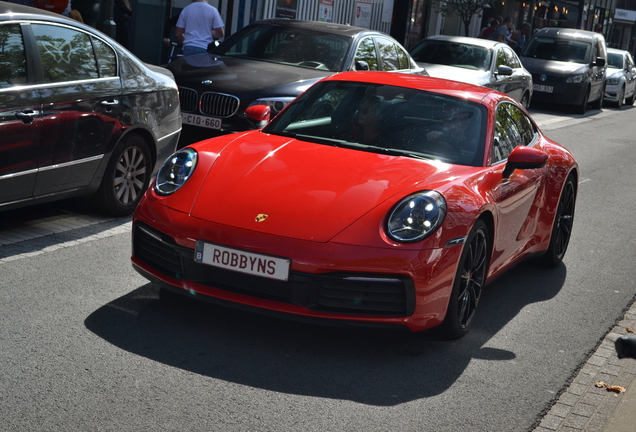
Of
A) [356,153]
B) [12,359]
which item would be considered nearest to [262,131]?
[356,153]

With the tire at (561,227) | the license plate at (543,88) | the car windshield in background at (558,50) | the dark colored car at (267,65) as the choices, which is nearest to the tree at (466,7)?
the car windshield in background at (558,50)

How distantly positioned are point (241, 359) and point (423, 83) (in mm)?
2503

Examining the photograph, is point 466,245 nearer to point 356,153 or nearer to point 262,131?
point 356,153

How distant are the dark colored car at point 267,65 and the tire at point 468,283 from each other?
4.45 metres

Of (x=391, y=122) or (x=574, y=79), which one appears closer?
(x=391, y=122)

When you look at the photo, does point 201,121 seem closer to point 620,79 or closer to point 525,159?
point 525,159

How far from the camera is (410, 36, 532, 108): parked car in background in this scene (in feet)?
50.2

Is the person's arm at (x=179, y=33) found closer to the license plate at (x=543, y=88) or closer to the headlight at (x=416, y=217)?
the headlight at (x=416, y=217)

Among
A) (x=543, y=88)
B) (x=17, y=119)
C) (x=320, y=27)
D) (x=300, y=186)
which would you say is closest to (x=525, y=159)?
(x=300, y=186)

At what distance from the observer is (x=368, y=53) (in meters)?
11.1

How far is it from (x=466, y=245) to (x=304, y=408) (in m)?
1.35

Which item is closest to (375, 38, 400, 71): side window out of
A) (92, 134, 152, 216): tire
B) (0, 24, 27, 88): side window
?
(92, 134, 152, 216): tire

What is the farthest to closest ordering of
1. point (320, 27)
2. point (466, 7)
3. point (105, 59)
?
point (466, 7) → point (320, 27) → point (105, 59)

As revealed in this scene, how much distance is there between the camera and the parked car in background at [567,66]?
68.4ft
